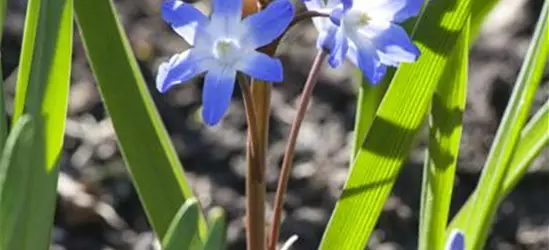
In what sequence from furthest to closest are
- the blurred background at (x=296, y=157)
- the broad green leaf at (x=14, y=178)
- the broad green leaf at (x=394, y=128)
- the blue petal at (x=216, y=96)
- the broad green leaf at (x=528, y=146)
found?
1. the blurred background at (x=296, y=157)
2. the broad green leaf at (x=528, y=146)
3. the broad green leaf at (x=394, y=128)
4. the broad green leaf at (x=14, y=178)
5. the blue petal at (x=216, y=96)

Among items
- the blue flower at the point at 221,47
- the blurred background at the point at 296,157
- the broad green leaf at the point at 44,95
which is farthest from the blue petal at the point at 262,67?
the blurred background at the point at 296,157

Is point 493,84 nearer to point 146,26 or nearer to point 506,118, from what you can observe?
point 146,26

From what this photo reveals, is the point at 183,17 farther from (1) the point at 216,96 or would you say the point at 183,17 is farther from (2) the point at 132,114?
(2) the point at 132,114

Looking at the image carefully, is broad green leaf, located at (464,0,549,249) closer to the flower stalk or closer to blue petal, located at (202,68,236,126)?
the flower stalk

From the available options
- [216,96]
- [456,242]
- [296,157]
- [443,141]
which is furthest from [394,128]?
[296,157]

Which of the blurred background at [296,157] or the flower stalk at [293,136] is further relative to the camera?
the blurred background at [296,157]

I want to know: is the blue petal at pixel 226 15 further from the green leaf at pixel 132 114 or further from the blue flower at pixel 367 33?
the green leaf at pixel 132 114
